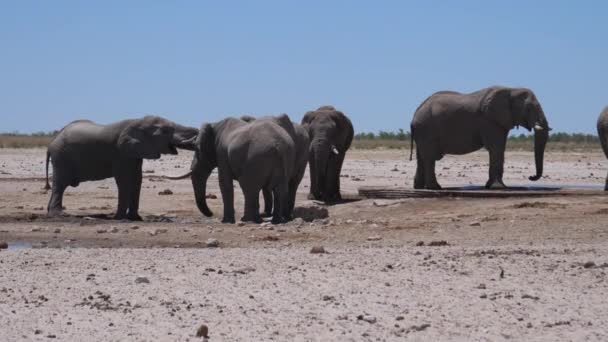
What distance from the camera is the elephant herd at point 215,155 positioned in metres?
20.6

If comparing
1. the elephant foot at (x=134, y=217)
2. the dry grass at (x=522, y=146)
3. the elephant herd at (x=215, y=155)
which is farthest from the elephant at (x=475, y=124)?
the dry grass at (x=522, y=146)

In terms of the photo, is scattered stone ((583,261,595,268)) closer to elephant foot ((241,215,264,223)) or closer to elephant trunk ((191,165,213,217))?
elephant foot ((241,215,264,223))

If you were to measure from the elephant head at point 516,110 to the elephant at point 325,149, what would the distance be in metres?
3.01

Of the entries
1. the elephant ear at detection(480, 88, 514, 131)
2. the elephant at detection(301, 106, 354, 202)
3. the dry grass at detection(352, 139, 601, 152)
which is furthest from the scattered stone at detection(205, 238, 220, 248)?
the dry grass at detection(352, 139, 601, 152)

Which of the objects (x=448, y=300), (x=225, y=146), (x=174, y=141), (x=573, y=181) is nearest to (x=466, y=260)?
(x=448, y=300)

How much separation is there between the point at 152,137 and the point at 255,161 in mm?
3302

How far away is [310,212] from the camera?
22.2 meters

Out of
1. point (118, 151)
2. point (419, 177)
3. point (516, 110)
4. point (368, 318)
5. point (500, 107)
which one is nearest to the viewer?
point (368, 318)

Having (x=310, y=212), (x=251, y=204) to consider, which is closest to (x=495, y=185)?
(x=310, y=212)

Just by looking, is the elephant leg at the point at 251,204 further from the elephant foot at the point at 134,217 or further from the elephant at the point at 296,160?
the elephant foot at the point at 134,217

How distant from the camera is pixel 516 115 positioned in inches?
1012

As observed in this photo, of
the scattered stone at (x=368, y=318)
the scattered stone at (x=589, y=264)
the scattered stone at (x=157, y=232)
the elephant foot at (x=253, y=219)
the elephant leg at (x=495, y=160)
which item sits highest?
the elephant leg at (x=495, y=160)

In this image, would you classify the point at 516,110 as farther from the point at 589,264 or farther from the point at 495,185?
the point at 589,264

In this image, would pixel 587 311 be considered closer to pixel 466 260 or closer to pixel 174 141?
pixel 466 260
